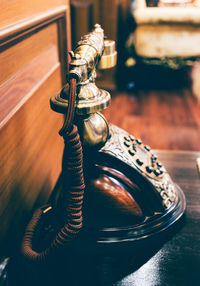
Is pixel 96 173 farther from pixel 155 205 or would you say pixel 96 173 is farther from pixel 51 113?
pixel 51 113

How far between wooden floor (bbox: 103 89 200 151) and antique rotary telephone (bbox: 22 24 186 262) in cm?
118

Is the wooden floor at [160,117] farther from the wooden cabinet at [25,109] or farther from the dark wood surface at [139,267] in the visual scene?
the dark wood surface at [139,267]

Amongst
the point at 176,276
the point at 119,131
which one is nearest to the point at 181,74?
the point at 119,131

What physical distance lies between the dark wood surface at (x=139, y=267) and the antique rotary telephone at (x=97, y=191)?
27 mm

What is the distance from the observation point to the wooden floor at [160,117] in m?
1.88

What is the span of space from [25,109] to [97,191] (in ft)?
0.94

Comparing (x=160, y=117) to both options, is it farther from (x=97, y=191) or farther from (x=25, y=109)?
(x=97, y=191)

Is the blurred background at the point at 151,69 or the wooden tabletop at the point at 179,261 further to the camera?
the blurred background at the point at 151,69

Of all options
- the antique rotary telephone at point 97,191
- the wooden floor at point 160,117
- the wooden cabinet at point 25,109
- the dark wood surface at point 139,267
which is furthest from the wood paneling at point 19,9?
the wooden floor at point 160,117

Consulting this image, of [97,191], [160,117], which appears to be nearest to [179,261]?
[97,191]

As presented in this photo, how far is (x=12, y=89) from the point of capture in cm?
65

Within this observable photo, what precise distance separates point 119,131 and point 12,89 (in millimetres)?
238

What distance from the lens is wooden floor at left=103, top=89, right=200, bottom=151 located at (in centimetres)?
188

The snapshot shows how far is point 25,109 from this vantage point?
0.73 meters
